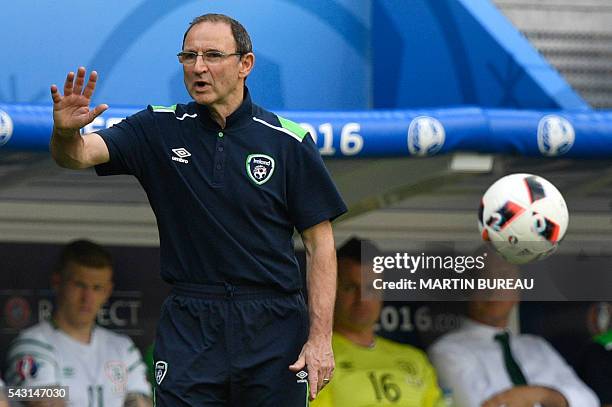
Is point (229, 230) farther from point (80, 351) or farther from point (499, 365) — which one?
point (499, 365)

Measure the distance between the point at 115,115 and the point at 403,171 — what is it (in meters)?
1.60

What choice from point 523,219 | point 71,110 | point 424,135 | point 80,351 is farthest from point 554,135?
point 71,110

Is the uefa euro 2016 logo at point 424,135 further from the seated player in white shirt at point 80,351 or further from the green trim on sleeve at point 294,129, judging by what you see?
the green trim on sleeve at point 294,129

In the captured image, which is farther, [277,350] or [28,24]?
[28,24]

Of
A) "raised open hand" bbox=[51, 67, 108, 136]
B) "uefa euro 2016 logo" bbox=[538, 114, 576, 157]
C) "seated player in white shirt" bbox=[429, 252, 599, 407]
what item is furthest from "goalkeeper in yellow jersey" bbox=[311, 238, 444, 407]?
"raised open hand" bbox=[51, 67, 108, 136]

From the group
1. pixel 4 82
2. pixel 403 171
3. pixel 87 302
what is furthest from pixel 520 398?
pixel 4 82

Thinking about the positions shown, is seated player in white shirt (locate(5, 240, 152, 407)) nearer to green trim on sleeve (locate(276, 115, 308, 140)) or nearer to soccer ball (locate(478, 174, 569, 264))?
soccer ball (locate(478, 174, 569, 264))

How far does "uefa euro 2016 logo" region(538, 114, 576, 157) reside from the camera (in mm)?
6318

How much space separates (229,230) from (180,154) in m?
0.25

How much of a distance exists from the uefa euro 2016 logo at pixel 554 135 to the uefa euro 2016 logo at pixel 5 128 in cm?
243

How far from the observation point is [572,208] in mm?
7512

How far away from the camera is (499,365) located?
6641mm

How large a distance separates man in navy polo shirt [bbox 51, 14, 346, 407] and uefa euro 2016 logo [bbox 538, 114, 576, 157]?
2912mm

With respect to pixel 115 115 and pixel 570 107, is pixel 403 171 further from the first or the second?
pixel 115 115
